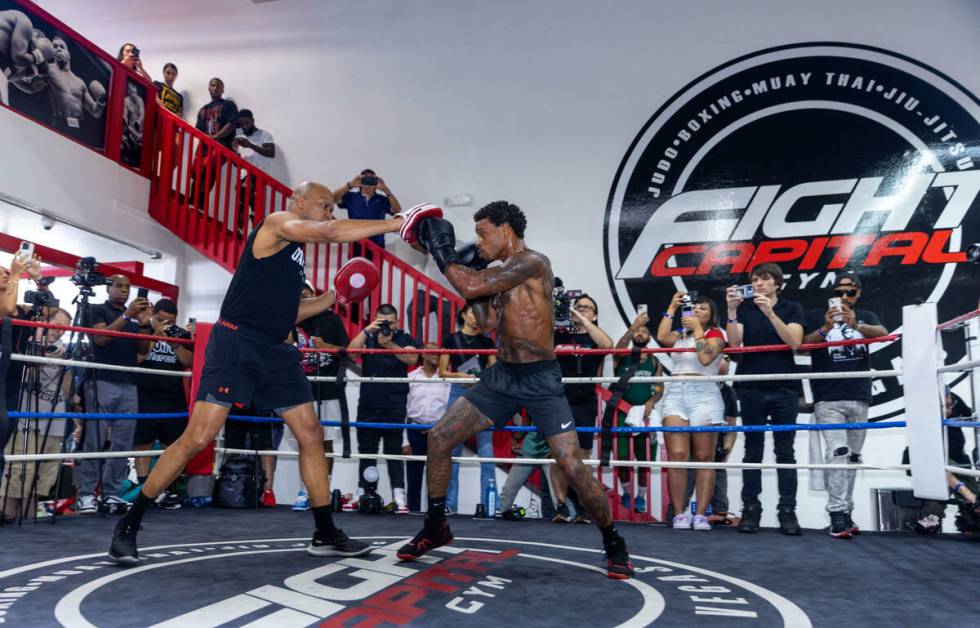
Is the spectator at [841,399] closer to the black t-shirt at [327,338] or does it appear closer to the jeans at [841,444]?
the jeans at [841,444]

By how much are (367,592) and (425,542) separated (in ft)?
1.69

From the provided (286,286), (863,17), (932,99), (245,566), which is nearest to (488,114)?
(863,17)

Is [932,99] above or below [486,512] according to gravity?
above

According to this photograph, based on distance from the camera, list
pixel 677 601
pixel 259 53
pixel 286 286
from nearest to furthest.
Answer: pixel 677 601 < pixel 286 286 < pixel 259 53

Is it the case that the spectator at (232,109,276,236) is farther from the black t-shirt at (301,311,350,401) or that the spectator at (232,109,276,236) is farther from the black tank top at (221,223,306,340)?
the black tank top at (221,223,306,340)

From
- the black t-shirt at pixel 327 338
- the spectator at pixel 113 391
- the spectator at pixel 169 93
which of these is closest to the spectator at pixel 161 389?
the spectator at pixel 113 391

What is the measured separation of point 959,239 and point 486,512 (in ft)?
13.2

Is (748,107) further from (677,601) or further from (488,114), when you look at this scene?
(677,601)

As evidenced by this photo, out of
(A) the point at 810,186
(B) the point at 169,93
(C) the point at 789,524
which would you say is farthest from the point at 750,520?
(B) the point at 169,93

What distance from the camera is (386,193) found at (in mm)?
6461

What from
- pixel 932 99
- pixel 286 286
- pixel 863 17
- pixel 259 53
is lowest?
pixel 286 286

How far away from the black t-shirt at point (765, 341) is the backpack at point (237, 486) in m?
2.80

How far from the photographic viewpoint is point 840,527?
3406 millimetres

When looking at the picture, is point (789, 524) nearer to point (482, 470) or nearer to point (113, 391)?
point (482, 470)
